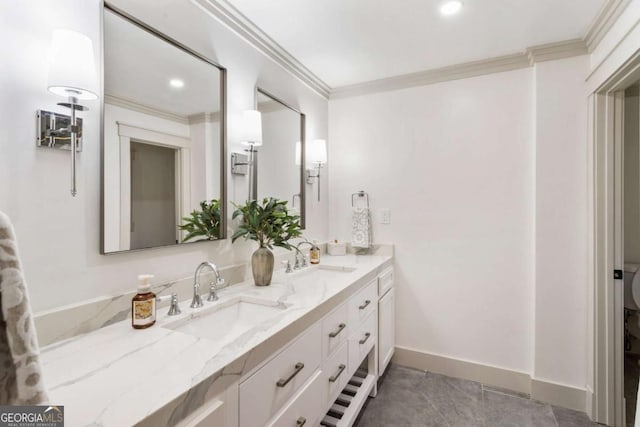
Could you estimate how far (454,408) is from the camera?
200cm

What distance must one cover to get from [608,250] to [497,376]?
1106 millimetres

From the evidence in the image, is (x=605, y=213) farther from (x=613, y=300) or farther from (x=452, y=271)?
(x=452, y=271)

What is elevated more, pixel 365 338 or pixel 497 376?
pixel 365 338

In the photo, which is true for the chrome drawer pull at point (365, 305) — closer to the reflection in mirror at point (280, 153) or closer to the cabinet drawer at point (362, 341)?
the cabinet drawer at point (362, 341)

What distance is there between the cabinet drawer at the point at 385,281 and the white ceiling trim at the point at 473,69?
1.46 m

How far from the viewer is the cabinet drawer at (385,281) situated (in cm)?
220

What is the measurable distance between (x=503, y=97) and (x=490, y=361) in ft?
6.15

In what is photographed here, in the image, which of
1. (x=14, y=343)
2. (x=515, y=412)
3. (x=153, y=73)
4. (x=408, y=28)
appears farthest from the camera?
(x=515, y=412)

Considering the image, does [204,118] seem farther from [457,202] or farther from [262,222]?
[457,202]

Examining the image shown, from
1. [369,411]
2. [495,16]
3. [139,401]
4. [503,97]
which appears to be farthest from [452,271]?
[139,401]

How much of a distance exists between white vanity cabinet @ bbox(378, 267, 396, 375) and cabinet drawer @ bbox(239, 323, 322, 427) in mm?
954

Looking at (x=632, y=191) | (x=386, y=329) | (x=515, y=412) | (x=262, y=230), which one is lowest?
(x=515, y=412)

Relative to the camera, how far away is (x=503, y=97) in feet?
7.25

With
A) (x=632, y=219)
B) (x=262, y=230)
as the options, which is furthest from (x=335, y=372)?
(x=632, y=219)
